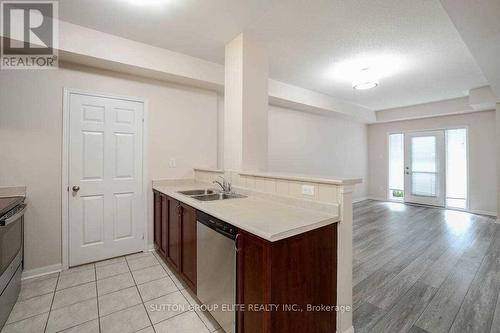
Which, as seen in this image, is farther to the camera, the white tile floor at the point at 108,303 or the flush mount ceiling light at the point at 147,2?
the flush mount ceiling light at the point at 147,2

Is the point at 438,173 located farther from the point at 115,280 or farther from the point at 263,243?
the point at 115,280

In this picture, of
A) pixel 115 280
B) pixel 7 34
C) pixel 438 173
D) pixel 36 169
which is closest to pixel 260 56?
pixel 7 34

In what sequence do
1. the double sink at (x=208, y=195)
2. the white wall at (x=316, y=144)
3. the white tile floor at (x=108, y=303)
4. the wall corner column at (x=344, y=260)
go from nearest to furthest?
the wall corner column at (x=344, y=260), the white tile floor at (x=108, y=303), the double sink at (x=208, y=195), the white wall at (x=316, y=144)

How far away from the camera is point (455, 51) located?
2939 mm

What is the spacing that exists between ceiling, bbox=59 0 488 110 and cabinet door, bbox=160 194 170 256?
1.94m

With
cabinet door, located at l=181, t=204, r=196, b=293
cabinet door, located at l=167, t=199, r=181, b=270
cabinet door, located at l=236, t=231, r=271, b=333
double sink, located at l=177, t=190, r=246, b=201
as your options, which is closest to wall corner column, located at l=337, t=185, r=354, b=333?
cabinet door, located at l=236, t=231, r=271, b=333

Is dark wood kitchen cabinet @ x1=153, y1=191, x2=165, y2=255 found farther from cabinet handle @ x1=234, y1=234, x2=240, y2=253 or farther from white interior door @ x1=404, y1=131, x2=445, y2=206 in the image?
white interior door @ x1=404, y1=131, x2=445, y2=206

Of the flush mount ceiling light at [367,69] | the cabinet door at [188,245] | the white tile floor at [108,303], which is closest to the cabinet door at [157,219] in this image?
the white tile floor at [108,303]

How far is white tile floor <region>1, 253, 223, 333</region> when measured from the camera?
1703 millimetres

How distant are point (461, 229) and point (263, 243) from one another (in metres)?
4.76

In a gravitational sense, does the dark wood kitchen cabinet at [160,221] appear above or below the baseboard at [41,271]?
above

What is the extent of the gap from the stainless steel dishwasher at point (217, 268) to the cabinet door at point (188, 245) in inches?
4.3

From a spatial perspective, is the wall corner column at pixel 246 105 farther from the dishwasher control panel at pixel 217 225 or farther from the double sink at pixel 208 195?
the dishwasher control panel at pixel 217 225

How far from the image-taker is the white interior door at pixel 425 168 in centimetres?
574
